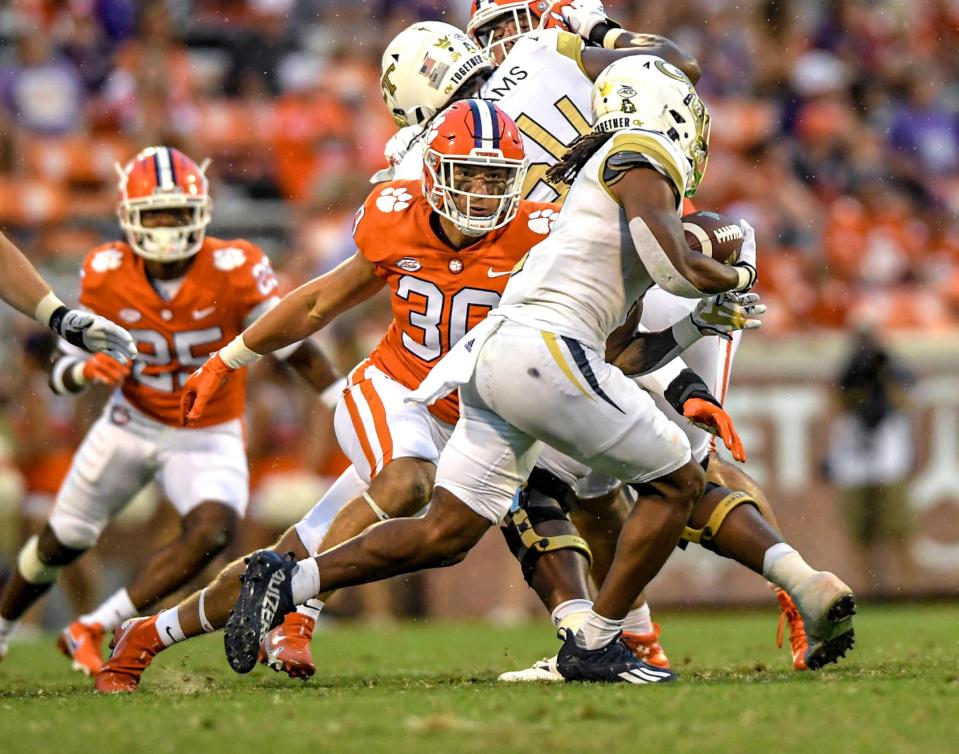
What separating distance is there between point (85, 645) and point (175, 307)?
146cm

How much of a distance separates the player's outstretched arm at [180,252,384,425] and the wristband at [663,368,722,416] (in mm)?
1146

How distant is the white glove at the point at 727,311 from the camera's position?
16.6 ft

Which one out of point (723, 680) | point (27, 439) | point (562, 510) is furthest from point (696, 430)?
point (27, 439)

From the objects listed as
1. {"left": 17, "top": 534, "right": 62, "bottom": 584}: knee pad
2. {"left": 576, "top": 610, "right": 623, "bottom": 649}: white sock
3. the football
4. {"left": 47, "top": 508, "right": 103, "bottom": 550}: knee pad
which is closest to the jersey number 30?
the football

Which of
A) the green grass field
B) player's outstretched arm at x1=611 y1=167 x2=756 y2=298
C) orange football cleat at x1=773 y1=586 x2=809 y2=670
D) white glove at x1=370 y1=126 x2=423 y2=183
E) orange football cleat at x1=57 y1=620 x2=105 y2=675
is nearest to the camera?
the green grass field

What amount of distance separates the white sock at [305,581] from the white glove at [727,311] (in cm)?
144

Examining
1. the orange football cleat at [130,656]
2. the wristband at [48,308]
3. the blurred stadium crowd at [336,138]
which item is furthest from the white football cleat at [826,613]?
the blurred stadium crowd at [336,138]

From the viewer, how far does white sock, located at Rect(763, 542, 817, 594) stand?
5.26m

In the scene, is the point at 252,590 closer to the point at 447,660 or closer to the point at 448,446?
the point at 448,446

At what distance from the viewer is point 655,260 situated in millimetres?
4797

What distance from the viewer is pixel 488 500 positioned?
197 inches

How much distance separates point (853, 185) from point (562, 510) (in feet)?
25.8

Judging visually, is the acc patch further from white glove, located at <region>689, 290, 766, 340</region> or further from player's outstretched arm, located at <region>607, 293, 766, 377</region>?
white glove, located at <region>689, 290, 766, 340</region>

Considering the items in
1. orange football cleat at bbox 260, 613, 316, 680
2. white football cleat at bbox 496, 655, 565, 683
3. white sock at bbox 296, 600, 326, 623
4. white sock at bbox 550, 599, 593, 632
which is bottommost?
white football cleat at bbox 496, 655, 565, 683
